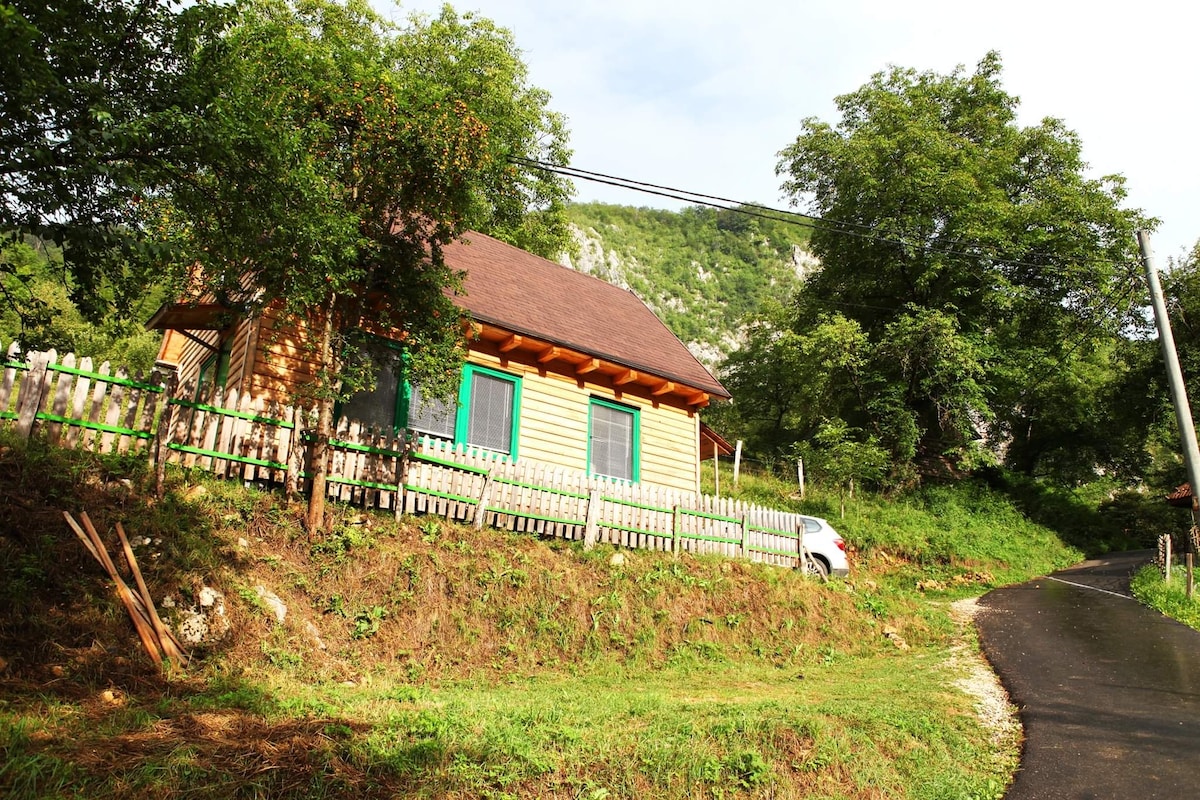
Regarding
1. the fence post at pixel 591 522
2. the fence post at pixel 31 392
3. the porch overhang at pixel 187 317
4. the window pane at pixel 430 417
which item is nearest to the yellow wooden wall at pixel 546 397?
the porch overhang at pixel 187 317

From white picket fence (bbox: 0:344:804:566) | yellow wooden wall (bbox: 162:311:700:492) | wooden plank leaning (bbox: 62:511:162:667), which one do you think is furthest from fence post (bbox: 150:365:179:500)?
wooden plank leaning (bbox: 62:511:162:667)

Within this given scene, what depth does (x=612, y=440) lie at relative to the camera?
16.7m

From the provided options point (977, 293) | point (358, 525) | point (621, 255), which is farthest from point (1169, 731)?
point (621, 255)

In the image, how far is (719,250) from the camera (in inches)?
4980

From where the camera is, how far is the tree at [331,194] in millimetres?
7848

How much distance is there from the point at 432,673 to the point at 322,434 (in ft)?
11.7

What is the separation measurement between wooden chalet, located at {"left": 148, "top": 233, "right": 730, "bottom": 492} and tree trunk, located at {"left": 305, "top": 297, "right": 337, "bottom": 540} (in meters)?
1.85

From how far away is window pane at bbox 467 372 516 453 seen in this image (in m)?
14.6

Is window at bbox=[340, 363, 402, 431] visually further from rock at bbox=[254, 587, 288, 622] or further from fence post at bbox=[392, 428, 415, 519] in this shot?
rock at bbox=[254, 587, 288, 622]

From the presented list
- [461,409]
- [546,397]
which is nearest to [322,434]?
[461,409]

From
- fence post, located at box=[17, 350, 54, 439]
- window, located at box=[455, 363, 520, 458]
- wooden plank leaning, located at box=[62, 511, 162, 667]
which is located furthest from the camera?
window, located at box=[455, 363, 520, 458]

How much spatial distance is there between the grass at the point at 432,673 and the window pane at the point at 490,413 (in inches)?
108

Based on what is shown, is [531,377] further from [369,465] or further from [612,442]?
[369,465]

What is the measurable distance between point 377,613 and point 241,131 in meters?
5.67
